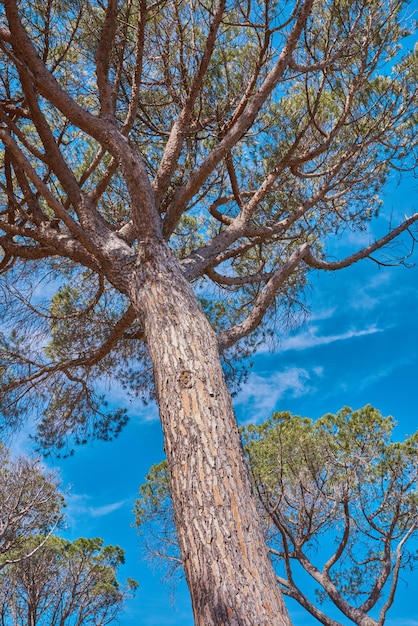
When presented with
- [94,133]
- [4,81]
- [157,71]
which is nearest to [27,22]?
[4,81]

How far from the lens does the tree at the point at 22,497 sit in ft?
24.8

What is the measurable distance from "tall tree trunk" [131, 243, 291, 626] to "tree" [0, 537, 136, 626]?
7.71 meters

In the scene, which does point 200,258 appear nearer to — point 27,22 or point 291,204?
point 291,204

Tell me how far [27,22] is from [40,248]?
1.94 m

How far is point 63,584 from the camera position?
9.27m

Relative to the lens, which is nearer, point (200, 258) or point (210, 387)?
point (210, 387)

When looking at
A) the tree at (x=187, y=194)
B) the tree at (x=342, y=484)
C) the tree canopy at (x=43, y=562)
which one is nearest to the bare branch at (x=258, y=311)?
the tree at (x=187, y=194)

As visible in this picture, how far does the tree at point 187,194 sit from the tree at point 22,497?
3.15 m

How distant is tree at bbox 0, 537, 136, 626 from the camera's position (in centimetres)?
896

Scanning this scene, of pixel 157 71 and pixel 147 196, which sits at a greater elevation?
pixel 157 71

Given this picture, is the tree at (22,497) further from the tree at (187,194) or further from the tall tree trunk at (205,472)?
the tall tree trunk at (205,472)

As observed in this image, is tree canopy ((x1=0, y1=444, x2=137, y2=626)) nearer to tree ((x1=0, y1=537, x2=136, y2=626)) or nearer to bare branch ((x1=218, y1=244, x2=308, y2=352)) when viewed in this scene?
tree ((x1=0, y1=537, x2=136, y2=626))

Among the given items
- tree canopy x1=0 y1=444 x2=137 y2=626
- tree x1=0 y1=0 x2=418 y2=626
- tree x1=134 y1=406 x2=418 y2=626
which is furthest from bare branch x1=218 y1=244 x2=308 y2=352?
tree canopy x1=0 y1=444 x2=137 y2=626

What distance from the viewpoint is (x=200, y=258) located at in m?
3.50
